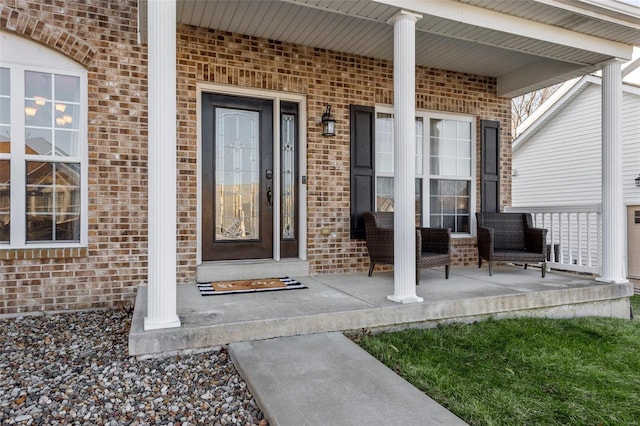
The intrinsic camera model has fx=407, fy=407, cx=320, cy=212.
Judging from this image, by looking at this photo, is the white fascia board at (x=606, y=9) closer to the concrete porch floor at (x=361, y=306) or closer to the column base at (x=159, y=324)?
the concrete porch floor at (x=361, y=306)

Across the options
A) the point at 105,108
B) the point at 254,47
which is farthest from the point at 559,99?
the point at 105,108

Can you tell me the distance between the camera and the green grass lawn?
2.06 m

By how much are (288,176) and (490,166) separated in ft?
9.83

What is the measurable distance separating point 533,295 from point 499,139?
9.15 ft

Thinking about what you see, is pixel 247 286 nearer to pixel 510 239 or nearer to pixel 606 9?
pixel 510 239

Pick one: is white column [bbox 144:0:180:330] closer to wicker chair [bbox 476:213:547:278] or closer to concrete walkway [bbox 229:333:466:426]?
concrete walkway [bbox 229:333:466:426]

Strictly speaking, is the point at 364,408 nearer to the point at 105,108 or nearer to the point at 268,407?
the point at 268,407

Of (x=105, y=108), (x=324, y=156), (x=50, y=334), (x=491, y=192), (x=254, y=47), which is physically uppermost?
(x=254, y=47)

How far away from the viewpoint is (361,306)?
3.27 metres

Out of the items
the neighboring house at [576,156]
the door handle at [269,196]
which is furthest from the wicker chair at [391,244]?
the neighboring house at [576,156]

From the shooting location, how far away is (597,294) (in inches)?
168

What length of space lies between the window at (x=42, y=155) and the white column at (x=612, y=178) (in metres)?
5.49

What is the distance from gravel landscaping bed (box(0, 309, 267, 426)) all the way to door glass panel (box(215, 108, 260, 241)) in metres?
1.77

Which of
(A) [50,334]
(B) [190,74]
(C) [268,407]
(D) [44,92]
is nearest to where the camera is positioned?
(C) [268,407]
